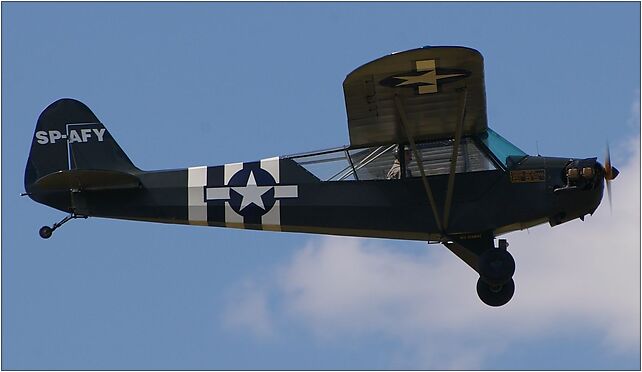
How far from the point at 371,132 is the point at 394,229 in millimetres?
1122

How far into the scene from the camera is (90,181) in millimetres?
13445

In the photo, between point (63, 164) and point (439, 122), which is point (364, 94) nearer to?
point (439, 122)

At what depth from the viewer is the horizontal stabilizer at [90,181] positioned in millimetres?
13320

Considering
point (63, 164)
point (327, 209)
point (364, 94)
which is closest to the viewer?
point (364, 94)

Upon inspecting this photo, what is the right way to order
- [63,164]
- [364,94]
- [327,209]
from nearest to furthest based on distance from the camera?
[364,94]
[327,209]
[63,164]

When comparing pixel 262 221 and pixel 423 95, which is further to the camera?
pixel 262 221

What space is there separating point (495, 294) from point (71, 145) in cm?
544

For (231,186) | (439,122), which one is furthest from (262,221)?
(439,122)

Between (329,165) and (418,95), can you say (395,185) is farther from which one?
(418,95)

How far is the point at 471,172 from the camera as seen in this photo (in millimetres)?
12742

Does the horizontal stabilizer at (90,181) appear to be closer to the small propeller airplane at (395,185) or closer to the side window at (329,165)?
the small propeller airplane at (395,185)

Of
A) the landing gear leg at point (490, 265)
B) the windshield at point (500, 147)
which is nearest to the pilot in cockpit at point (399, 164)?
the windshield at point (500, 147)

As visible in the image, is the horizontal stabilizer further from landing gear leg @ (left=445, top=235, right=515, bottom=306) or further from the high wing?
landing gear leg @ (left=445, top=235, right=515, bottom=306)

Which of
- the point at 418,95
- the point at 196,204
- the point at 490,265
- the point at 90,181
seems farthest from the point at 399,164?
the point at 90,181
